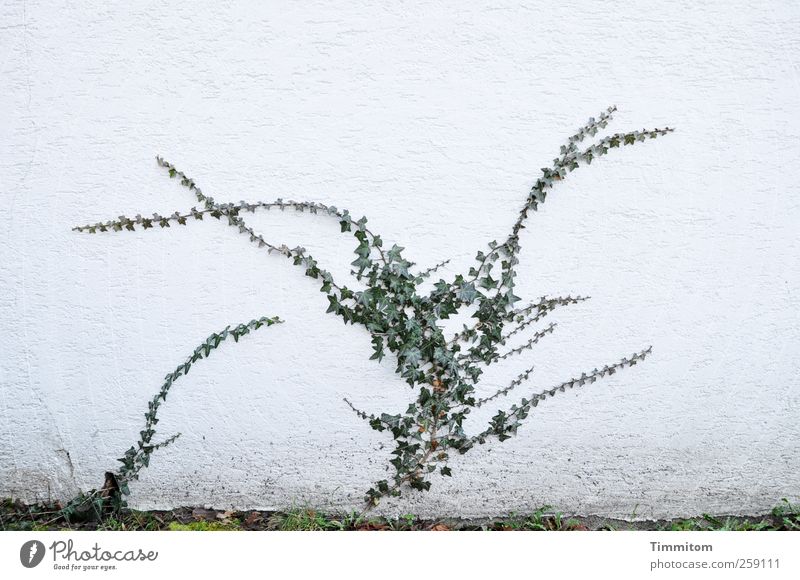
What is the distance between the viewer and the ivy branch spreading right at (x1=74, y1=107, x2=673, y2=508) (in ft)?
9.95

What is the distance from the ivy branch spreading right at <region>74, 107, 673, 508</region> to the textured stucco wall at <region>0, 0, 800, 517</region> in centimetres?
5

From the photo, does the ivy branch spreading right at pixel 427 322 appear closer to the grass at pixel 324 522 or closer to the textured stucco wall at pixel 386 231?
the textured stucco wall at pixel 386 231

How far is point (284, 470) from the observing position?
125 inches

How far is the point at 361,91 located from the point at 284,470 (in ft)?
5.63

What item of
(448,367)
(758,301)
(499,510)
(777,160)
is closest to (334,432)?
(448,367)
